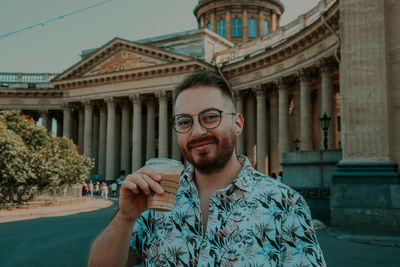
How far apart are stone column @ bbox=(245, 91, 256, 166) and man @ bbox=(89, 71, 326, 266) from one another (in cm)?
3566

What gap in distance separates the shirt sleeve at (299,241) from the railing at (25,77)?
53.7 metres

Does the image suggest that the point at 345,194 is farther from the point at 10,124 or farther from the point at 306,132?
the point at 10,124

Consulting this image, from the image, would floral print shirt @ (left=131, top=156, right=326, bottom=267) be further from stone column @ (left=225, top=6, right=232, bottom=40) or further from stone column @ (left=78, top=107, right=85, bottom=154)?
stone column @ (left=225, top=6, right=232, bottom=40)

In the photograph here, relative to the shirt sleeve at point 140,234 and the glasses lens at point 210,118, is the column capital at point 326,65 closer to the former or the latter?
the glasses lens at point 210,118

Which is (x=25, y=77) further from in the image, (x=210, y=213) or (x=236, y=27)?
(x=210, y=213)

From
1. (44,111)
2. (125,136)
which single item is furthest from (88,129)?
(44,111)

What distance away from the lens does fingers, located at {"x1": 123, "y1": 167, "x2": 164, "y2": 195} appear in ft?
7.06

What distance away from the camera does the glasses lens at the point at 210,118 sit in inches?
97.0

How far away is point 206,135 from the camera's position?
244 cm

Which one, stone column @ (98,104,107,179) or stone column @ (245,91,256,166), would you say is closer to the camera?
stone column @ (245,91,256,166)

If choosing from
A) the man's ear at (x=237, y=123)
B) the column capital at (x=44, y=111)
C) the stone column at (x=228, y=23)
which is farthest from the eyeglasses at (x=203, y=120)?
the stone column at (x=228, y=23)

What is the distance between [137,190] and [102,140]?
46430 mm

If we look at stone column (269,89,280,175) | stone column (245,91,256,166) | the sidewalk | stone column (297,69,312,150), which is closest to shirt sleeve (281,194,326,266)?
the sidewalk

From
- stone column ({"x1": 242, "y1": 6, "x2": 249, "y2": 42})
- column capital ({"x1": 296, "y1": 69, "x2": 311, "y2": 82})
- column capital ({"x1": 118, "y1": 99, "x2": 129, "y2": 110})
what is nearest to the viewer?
column capital ({"x1": 296, "y1": 69, "x2": 311, "y2": 82})
